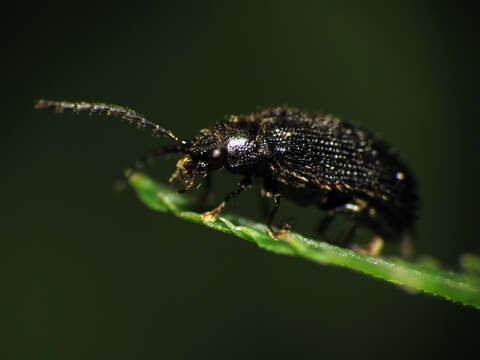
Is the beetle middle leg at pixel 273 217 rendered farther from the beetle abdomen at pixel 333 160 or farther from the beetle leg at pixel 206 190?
the beetle leg at pixel 206 190

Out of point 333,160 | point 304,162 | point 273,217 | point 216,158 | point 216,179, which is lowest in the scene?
point 273,217

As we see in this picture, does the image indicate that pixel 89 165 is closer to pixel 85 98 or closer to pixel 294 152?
pixel 85 98

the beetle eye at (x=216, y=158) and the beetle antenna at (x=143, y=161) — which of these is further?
the beetle eye at (x=216, y=158)

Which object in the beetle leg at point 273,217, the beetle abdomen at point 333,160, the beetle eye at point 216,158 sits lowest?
the beetle leg at point 273,217

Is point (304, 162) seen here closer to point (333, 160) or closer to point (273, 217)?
point (333, 160)

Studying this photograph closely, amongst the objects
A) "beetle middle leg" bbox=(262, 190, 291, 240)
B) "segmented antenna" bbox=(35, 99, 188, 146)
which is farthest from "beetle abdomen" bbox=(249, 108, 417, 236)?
"segmented antenna" bbox=(35, 99, 188, 146)

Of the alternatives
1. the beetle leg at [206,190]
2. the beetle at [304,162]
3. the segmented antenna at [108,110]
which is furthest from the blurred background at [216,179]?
the segmented antenna at [108,110]

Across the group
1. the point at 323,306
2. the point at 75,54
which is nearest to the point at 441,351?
the point at 323,306

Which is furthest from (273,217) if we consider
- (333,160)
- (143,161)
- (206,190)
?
(143,161)
